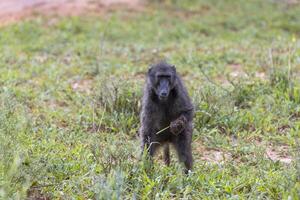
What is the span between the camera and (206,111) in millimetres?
7367

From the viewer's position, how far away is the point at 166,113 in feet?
20.0

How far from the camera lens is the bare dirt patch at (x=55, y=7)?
43.7 feet

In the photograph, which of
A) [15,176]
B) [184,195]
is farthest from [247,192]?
[15,176]

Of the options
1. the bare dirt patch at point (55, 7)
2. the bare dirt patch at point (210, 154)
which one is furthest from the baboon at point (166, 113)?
the bare dirt patch at point (55, 7)

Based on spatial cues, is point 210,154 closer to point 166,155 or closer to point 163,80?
point 166,155

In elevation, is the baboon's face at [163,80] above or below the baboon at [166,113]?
above

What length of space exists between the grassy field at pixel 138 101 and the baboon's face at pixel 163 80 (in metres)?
0.55

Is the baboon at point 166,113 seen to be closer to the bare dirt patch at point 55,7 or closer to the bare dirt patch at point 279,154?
the bare dirt patch at point 279,154

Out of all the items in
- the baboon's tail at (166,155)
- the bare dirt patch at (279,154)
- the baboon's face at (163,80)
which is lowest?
the bare dirt patch at (279,154)

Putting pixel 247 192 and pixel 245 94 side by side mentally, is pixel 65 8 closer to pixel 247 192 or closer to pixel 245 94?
pixel 245 94

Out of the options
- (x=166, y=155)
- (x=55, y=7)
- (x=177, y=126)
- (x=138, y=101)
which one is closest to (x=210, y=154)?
(x=166, y=155)

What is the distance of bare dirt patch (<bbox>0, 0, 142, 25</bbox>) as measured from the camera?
13.3 m

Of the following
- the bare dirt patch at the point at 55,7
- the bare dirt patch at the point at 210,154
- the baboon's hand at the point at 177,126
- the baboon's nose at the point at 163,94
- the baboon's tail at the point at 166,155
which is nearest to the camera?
the baboon's hand at the point at 177,126

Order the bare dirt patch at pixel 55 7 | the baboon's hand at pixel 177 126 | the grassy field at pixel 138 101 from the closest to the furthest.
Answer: the grassy field at pixel 138 101, the baboon's hand at pixel 177 126, the bare dirt patch at pixel 55 7
